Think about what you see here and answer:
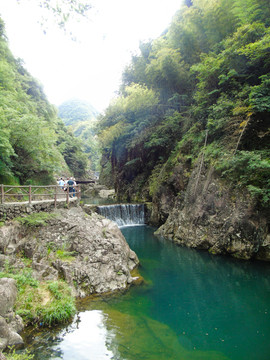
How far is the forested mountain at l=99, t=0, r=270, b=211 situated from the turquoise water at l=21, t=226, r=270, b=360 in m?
3.82

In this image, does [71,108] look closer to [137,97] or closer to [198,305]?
[137,97]

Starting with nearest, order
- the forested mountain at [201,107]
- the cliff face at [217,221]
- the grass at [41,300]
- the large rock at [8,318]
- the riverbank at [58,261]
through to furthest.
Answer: the large rock at [8,318]
the grass at [41,300]
the riverbank at [58,261]
the cliff face at [217,221]
the forested mountain at [201,107]

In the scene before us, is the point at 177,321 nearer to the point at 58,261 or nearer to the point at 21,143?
the point at 58,261

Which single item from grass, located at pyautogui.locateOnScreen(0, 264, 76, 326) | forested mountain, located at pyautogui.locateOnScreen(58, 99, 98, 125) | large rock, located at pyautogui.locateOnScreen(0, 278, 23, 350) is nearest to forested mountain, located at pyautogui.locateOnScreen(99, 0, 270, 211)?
grass, located at pyautogui.locateOnScreen(0, 264, 76, 326)

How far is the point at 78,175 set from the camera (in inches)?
1721

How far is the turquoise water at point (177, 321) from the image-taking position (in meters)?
5.02

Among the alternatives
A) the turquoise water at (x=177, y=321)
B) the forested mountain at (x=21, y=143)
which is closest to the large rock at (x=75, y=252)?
the turquoise water at (x=177, y=321)

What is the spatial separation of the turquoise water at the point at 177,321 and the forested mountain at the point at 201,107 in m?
3.82

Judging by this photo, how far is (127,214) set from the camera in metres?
20.2

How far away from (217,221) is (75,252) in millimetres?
7411

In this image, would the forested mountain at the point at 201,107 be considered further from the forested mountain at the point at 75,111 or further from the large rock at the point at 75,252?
the forested mountain at the point at 75,111

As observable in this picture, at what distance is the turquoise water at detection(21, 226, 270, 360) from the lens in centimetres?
502

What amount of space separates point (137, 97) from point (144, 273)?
700 inches

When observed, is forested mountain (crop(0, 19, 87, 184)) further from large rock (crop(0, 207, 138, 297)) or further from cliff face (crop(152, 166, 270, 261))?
cliff face (crop(152, 166, 270, 261))
